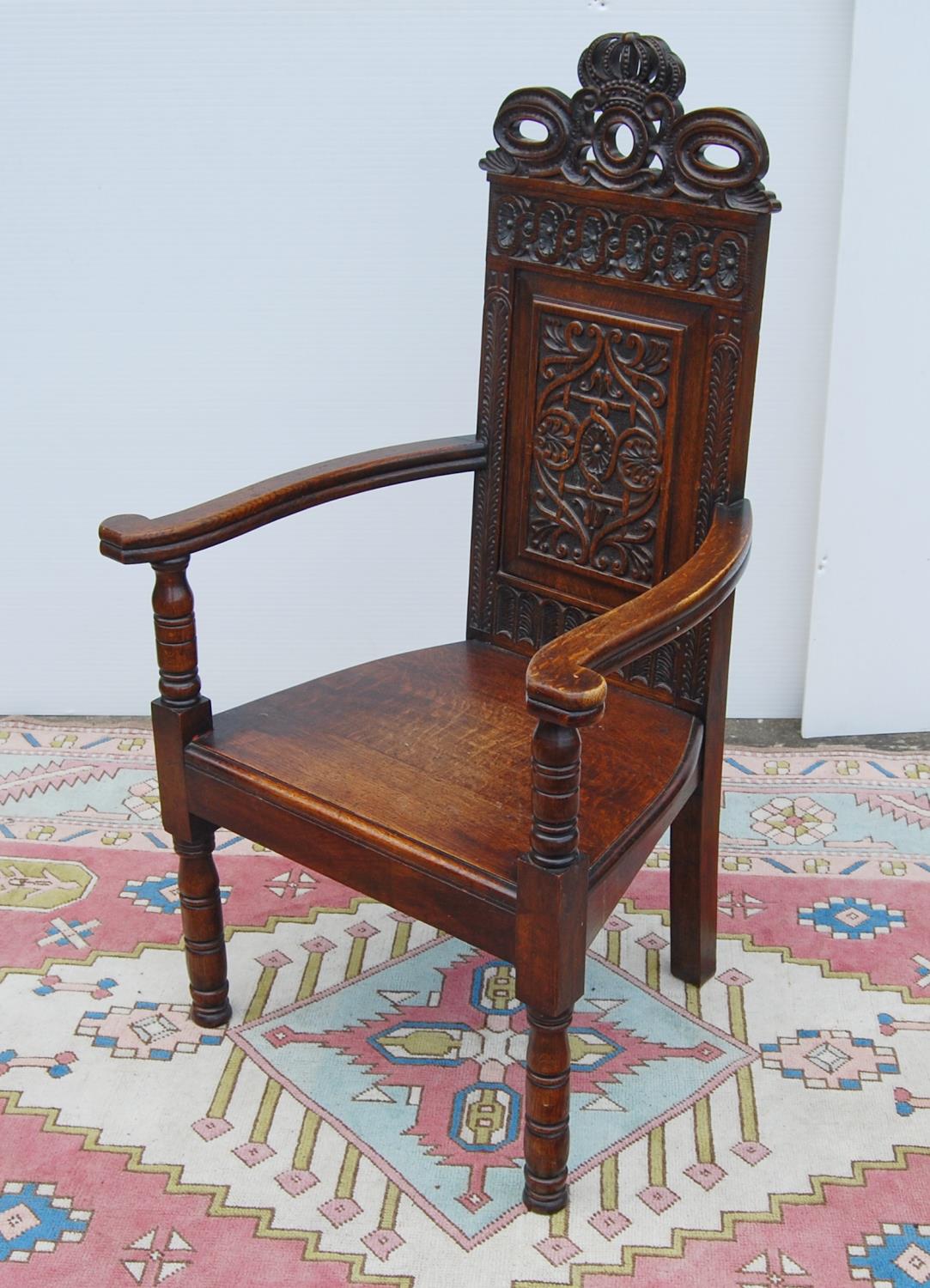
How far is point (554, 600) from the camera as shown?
7.29 ft

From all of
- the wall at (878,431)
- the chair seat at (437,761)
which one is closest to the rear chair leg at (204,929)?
the chair seat at (437,761)

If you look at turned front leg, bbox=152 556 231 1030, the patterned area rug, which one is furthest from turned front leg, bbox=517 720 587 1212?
turned front leg, bbox=152 556 231 1030

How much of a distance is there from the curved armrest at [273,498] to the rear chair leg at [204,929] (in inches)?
17.2

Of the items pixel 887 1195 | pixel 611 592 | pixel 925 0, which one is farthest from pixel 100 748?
pixel 925 0

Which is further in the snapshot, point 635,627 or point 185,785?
point 185,785

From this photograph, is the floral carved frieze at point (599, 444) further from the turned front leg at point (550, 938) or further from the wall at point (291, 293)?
the wall at point (291, 293)

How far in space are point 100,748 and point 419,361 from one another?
1.05m

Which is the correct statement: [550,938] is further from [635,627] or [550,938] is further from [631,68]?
[631,68]

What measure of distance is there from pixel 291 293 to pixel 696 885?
140 centimetres

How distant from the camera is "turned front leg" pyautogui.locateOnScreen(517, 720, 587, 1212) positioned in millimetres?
1619

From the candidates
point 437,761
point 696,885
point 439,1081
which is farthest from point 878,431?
point 439,1081

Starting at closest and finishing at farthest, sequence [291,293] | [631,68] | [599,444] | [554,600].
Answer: [631,68] → [599,444] → [554,600] → [291,293]

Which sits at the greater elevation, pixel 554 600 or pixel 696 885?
pixel 554 600

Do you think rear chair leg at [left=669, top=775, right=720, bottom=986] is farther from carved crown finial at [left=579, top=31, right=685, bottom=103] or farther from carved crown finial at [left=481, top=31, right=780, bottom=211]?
carved crown finial at [left=579, top=31, right=685, bottom=103]
